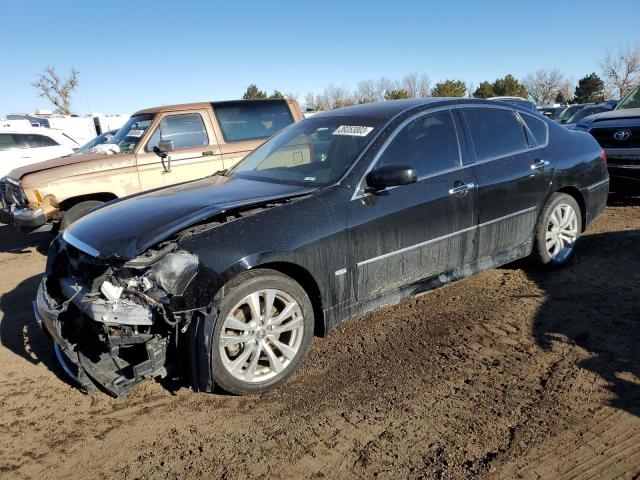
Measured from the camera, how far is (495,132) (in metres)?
4.55

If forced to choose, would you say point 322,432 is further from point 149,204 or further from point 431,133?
point 431,133

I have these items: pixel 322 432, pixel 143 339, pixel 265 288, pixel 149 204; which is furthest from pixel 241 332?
pixel 149 204

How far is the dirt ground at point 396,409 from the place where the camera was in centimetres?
253

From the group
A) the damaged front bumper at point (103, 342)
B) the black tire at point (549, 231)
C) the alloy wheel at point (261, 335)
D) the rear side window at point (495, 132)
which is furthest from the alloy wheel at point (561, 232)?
the damaged front bumper at point (103, 342)

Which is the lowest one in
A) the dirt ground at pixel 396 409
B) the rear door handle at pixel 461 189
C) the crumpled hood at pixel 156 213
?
the dirt ground at pixel 396 409

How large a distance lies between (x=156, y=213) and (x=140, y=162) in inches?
162

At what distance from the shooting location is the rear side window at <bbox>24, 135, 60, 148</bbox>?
12750 mm

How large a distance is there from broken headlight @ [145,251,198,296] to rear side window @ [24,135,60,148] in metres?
12.1

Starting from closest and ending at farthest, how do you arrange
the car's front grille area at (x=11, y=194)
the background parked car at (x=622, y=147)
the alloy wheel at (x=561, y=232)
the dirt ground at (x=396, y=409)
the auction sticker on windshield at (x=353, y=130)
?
the dirt ground at (x=396, y=409), the auction sticker on windshield at (x=353, y=130), the alloy wheel at (x=561, y=232), the car's front grille area at (x=11, y=194), the background parked car at (x=622, y=147)

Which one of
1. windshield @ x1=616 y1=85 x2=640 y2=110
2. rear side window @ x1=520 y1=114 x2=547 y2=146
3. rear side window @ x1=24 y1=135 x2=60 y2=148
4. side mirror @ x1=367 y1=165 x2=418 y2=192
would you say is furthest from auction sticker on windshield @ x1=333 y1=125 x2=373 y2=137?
rear side window @ x1=24 y1=135 x2=60 y2=148

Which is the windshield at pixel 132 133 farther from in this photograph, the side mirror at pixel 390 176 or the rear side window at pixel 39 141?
the rear side window at pixel 39 141

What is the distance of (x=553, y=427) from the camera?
269 centimetres

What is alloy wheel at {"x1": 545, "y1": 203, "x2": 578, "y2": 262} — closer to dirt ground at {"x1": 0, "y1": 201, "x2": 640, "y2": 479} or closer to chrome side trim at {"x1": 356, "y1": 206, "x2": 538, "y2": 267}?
chrome side trim at {"x1": 356, "y1": 206, "x2": 538, "y2": 267}

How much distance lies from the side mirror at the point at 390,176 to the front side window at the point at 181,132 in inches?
181
